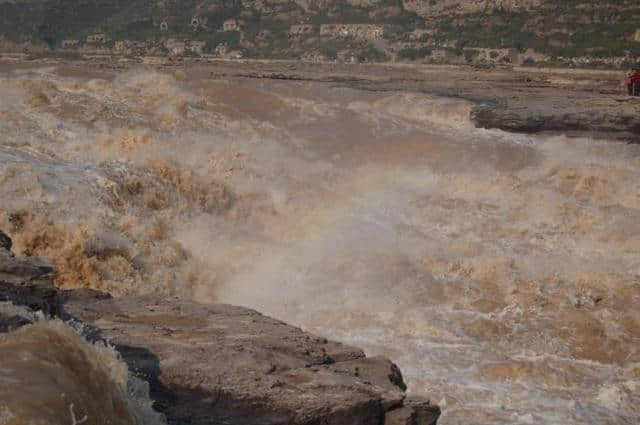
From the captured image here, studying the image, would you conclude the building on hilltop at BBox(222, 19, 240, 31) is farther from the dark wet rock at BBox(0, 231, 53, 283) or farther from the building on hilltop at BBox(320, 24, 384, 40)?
the dark wet rock at BBox(0, 231, 53, 283)

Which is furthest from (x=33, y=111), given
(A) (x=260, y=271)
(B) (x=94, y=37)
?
(B) (x=94, y=37)

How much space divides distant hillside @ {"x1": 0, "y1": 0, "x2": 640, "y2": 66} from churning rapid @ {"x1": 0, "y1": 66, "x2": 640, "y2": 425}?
39.5 metres

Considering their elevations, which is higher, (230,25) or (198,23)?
(198,23)

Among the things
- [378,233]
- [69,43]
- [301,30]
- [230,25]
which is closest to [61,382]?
[378,233]

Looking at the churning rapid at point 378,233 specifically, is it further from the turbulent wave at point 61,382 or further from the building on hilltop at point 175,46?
the building on hilltop at point 175,46

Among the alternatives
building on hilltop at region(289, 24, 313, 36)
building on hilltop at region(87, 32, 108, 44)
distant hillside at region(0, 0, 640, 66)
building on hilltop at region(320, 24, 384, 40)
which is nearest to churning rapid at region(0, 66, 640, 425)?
distant hillside at region(0, 0, 640, 66)

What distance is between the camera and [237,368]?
613cm

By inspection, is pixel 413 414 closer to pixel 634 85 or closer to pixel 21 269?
pixel 21 269

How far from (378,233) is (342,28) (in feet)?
207

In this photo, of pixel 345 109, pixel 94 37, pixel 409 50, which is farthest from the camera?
pixel 94 37

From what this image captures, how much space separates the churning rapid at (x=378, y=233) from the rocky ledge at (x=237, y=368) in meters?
2.04

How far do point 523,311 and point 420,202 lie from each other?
6031 mm

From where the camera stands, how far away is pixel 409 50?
224 ft

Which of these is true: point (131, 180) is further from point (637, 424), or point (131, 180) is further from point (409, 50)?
point (409, 50)
